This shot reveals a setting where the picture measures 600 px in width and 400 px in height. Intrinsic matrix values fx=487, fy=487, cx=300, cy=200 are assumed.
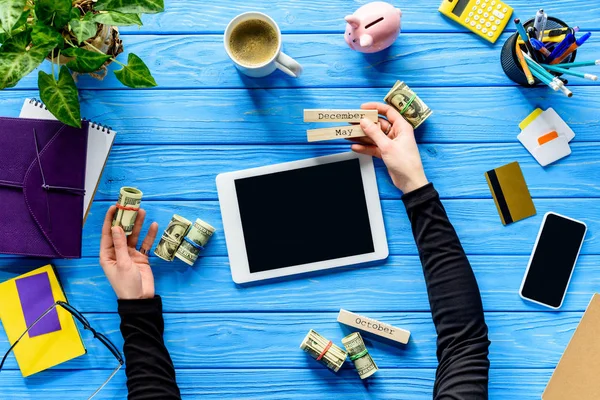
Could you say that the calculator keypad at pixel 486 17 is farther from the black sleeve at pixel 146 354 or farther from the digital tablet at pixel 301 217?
the black sleeve at pixel 146 354

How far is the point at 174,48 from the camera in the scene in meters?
1.17

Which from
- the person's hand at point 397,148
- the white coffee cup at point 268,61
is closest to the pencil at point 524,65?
the person's hand at point 397,148

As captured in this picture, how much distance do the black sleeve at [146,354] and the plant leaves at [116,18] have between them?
58 centimetres

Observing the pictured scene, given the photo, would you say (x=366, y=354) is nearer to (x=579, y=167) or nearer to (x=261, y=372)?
(x=261, y=372)

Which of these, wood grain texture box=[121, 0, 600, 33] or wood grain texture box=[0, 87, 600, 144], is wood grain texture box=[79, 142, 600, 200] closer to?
wood grain texture box=[0, 87, 600, 144]

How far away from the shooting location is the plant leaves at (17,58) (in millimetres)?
812

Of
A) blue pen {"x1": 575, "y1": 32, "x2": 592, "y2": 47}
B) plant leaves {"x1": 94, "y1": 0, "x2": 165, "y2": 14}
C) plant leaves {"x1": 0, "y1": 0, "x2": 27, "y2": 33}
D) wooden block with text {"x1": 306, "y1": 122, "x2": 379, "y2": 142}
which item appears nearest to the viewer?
plant leaves {"x1": 0, "y1": 0, "x2": 27, "y2": 33}

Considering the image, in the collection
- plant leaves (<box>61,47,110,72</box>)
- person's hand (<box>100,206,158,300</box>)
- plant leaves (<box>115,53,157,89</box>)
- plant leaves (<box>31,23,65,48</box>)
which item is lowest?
person's hand (<box>100,206,158,300</box>)

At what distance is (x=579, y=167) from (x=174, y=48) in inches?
39.8

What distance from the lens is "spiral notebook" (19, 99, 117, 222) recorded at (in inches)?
45.0

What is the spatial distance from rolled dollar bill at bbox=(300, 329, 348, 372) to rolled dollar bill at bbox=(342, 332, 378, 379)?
2cm

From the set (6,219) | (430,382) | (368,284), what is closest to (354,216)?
(368,284)

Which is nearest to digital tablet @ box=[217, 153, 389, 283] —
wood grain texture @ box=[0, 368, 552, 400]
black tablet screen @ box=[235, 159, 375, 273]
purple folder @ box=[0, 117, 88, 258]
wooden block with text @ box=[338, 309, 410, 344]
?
black tablet screen @ box=[235, 159, 375, 273]

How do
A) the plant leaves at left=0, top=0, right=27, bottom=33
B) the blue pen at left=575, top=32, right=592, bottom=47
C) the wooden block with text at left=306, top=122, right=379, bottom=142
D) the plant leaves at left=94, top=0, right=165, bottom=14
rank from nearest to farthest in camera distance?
1. the plant leaves at left=0, top=0, right=27, bottom=33
2. the plant leaves at left=94, top=0, right=165, bottom=14
3. the blue pen at left=575, top=32, right=592, bottom=47
4. the wooden block with text at left=306, top=122, right=379, bottom=142
